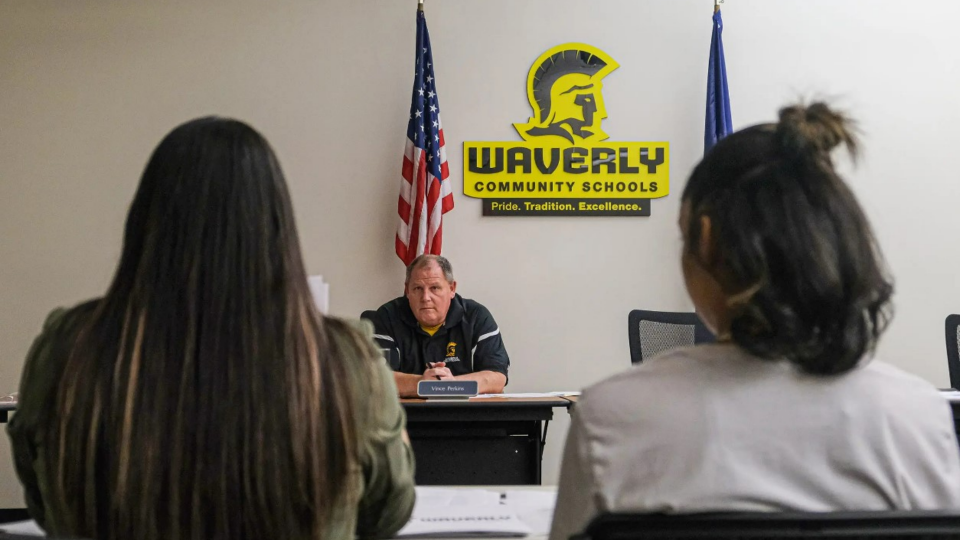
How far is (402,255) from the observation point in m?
5.02

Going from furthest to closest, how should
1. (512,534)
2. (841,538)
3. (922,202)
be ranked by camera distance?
(922,202) < (512,534) < (841,538)

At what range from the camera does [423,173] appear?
5008 millimetres

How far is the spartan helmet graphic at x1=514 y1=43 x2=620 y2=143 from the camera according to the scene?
207 inches

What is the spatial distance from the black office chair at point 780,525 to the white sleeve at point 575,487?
0.09 metres

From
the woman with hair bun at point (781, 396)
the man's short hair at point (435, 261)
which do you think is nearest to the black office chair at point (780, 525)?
the woman with hair bun at point (781, 396)

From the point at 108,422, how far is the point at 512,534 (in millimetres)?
715

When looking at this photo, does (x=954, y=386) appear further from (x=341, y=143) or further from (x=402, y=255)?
(x=341, y=143)

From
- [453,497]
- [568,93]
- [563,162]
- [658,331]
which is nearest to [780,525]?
[453,497]

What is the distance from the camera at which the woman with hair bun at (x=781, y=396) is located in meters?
0.98

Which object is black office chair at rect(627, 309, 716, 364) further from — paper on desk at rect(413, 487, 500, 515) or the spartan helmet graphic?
paper on desk at rect(413, 487, 500, 515)

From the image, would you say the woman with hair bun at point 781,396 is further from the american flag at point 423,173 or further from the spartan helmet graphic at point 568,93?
the spartan helmet graphic at point 568,93

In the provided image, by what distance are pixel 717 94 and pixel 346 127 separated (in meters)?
2.27

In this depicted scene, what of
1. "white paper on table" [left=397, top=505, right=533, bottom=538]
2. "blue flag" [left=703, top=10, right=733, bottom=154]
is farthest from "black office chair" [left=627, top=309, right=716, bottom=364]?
"white paper on table" [left=397, top=505, right=533, bottom=538]

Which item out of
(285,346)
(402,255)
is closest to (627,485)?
(285,346)
